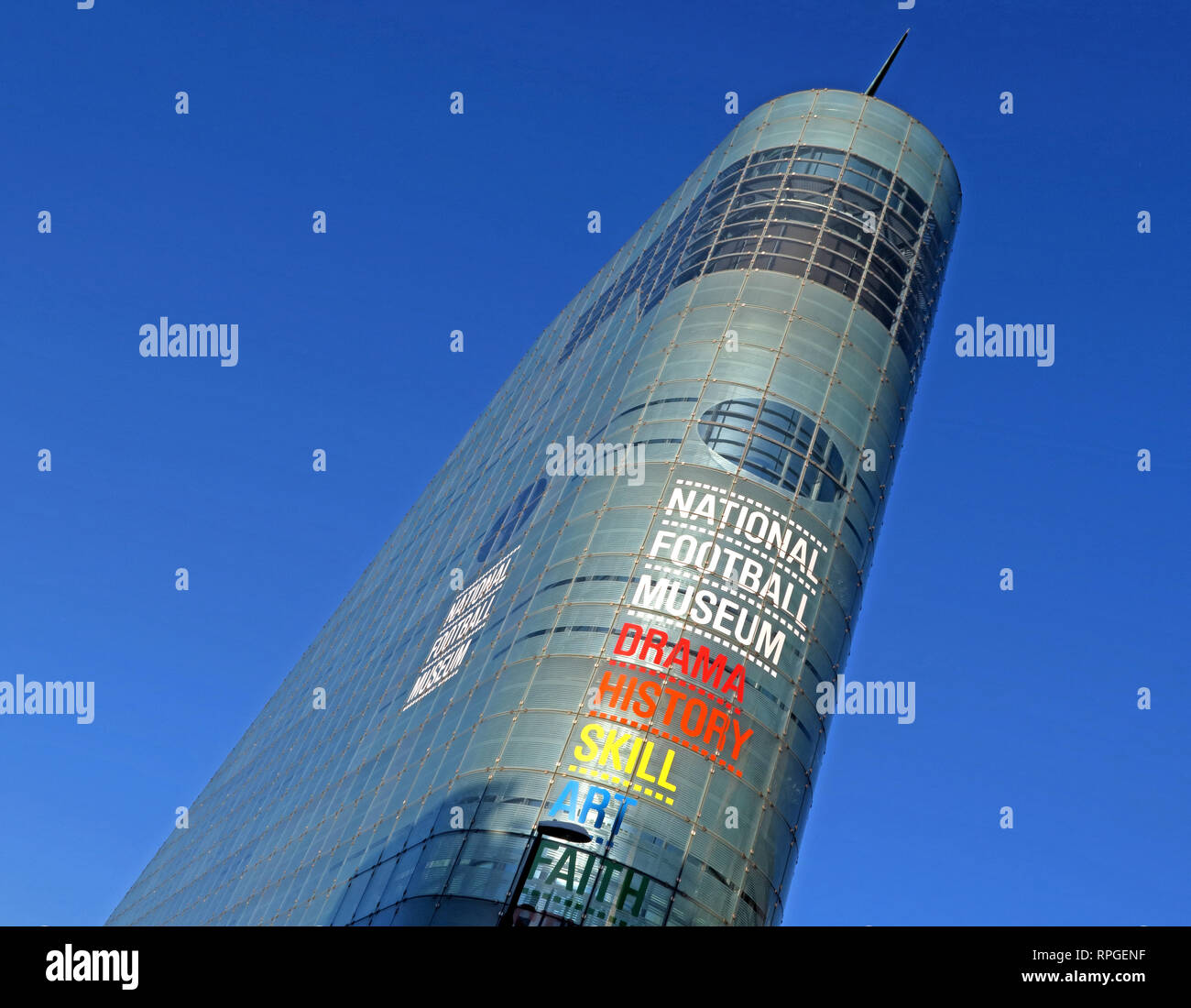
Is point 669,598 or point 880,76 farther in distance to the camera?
point 880,76

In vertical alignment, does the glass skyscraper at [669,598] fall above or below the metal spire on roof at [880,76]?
below

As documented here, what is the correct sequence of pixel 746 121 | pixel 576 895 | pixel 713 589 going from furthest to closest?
pixel 746 121 → pixel 713 589 → pixel 576 895

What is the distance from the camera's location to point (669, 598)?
4006 centimetres

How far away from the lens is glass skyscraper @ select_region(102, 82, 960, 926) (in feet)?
119

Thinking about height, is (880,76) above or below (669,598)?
above

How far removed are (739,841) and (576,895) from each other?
591cm

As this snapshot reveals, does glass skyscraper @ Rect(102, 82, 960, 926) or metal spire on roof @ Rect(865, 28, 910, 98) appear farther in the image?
metal spire on roof @ Rect(865, 28, 910, 98)

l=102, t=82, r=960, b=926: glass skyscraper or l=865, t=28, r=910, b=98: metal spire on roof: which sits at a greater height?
l=865, t=28, r=910, b=98: metal spire on roof

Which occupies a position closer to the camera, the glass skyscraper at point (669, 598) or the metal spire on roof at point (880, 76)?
the glass skyscraper at point (669, 598)

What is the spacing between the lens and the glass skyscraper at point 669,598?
36281 mm
